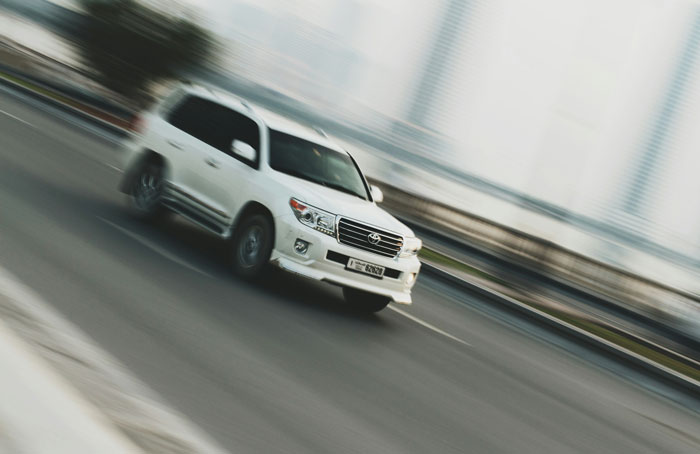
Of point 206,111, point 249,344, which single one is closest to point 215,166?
point 206,111

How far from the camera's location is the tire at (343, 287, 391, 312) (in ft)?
30.9

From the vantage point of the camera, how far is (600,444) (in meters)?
6.65

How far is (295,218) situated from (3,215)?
318 centimetres

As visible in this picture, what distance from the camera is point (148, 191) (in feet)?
35.4

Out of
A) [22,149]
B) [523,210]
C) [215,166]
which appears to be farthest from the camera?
[523,210]

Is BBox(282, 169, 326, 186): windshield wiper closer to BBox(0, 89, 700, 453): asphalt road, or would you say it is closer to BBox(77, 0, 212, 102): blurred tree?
BBox(0, 89, 700, 453): asphalt road

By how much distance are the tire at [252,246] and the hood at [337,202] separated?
0.46 m

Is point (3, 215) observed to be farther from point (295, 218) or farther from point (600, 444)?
point (600, 444)

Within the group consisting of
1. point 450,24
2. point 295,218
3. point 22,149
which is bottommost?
point 22,149

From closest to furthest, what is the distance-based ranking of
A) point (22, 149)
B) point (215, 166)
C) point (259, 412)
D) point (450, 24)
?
point (259, 412)
point (215, 166)
point (22, 149)
point (450, 24)

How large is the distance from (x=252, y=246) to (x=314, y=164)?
55.2 inches

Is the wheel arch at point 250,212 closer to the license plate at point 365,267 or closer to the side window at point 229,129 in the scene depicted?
the side window at point 229,129

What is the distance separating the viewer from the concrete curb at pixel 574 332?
35.0ft

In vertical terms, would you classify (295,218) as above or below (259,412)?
above
